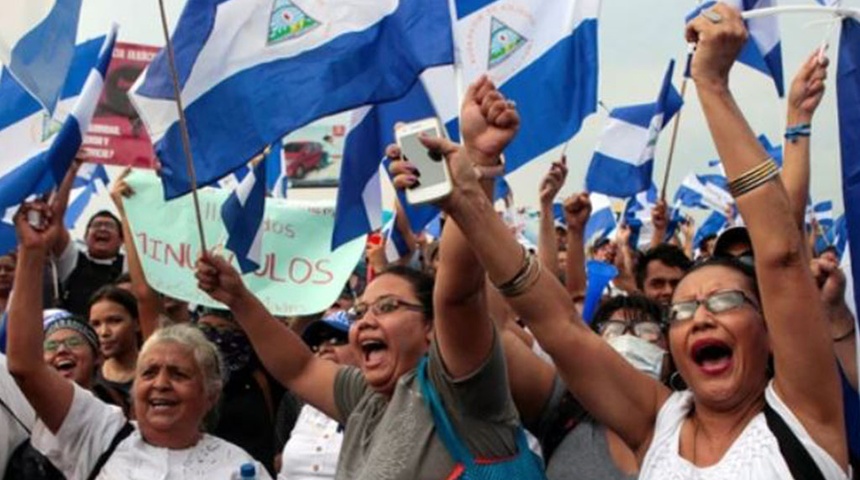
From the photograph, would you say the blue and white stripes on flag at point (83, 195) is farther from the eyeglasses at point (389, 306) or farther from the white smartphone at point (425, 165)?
the white smartphone at point (425, 165)

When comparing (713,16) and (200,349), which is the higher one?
(713,16)

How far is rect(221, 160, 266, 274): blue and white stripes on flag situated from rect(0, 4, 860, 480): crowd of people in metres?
0.42

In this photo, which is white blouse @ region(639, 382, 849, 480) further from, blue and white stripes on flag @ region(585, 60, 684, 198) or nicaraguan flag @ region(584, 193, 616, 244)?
nicaraguan flag @ region(584, 193, 616, 244)

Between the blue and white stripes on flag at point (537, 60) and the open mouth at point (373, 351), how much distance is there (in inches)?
98.0

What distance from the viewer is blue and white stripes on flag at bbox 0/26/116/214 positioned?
15.5ft

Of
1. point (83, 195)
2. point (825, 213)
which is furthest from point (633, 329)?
point (825, 213)

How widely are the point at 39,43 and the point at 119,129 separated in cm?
500

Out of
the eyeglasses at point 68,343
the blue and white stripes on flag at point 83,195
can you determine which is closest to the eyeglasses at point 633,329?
the eyeglasses at point 68,343

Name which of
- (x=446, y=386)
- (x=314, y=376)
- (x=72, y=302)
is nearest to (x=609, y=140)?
(x=72, y=302)

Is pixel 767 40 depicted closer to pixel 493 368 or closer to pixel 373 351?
pixel 373 351

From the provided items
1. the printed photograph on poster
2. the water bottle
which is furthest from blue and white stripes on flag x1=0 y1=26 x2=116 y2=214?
the printed photograph on poster

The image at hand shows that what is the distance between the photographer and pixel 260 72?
5.00m

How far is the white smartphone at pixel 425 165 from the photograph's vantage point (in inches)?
115

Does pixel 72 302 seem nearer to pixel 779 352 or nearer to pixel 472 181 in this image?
pixel 472 181
